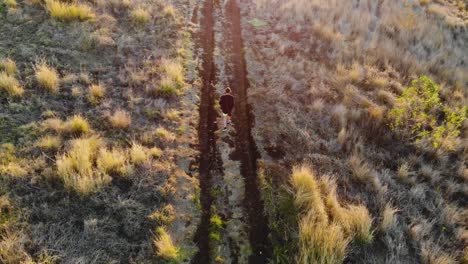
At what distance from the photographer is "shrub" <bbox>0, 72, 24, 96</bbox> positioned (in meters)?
8.82

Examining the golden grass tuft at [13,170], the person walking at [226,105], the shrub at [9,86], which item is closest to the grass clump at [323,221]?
the person walking at [226,105]

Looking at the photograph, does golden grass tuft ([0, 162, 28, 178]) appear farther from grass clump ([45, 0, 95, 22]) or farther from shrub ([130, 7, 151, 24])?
shrub ([130, 7, 151, 24])

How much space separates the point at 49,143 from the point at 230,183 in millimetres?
4124

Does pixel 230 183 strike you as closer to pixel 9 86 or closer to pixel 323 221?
pixel 323 221

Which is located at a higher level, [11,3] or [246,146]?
[11,3]

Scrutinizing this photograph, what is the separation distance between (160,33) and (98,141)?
6548 mm

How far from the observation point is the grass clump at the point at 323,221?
604cm

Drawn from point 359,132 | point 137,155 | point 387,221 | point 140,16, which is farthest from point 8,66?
point 387,221

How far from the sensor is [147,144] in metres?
8.37

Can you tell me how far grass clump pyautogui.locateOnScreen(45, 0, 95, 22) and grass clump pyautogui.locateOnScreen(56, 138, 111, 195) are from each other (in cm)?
677

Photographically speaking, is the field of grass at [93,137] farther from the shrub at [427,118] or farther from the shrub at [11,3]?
the shrub at [427,118]

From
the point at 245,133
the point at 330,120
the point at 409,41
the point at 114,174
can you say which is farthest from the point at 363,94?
the point at 114,174

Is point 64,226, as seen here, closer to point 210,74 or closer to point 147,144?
point 147,144

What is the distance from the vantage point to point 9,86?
8.88 meters
